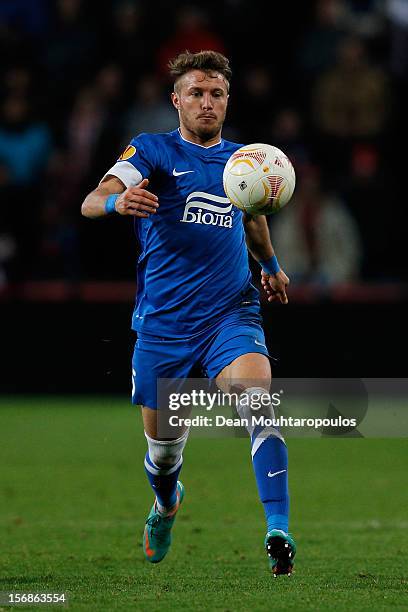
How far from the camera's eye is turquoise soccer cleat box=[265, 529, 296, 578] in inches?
234

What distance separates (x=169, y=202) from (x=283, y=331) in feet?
26.0

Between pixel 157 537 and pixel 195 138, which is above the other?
pixel 195 138

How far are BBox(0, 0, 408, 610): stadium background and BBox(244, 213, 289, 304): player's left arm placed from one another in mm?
4210

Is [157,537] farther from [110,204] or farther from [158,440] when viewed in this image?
[110,204]

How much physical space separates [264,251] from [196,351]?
803 mm

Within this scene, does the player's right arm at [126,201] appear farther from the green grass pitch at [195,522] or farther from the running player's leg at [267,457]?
the green grass pitch at [195,522]

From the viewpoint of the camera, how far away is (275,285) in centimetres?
736

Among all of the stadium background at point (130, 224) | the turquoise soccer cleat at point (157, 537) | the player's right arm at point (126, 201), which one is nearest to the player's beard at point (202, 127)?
the player's right arm at point (126, 201)

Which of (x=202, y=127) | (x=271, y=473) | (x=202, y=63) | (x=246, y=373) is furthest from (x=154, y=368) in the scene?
(x=202, y=63)

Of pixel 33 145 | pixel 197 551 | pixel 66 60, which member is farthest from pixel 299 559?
pixel 66 60

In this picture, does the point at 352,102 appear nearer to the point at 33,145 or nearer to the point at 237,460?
the point at 33,145

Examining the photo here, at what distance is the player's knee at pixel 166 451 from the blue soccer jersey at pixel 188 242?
0.64m

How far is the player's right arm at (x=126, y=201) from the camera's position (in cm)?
618

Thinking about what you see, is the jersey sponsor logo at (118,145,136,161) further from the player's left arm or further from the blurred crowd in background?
the blurred crowd in background
